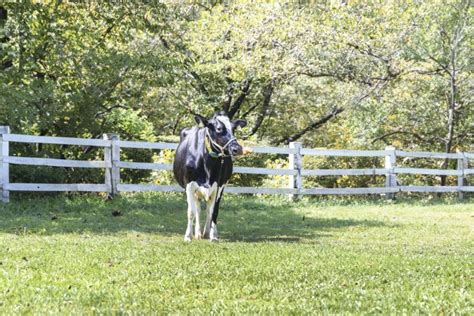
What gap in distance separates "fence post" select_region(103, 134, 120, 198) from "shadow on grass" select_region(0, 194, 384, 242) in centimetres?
35

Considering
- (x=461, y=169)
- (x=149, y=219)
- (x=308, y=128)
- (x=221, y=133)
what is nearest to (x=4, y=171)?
(x=149, y=219)

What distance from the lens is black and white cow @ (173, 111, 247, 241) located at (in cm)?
969

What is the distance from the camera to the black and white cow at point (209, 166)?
381 inches

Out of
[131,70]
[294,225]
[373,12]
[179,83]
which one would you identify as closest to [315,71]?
[373,12]

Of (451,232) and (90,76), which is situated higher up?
(90,76)

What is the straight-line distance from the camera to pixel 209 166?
9930mm

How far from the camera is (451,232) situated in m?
11.4

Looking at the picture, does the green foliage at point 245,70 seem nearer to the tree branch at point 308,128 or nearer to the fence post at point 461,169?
the tree branch at point 308,128

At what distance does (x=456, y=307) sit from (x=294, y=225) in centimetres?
768

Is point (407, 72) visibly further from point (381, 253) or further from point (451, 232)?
point (381, 253)

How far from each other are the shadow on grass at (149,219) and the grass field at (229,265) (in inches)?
1.4

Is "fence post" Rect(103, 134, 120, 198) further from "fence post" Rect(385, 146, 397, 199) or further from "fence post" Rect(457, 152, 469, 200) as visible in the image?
"fence post" Rect(457, 152, 469, 200)

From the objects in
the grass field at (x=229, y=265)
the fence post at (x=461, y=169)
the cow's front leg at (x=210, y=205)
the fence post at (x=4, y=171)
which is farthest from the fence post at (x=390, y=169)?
the fence post at (x=4, y=171)

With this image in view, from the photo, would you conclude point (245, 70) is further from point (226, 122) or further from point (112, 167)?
point (226, 122)
